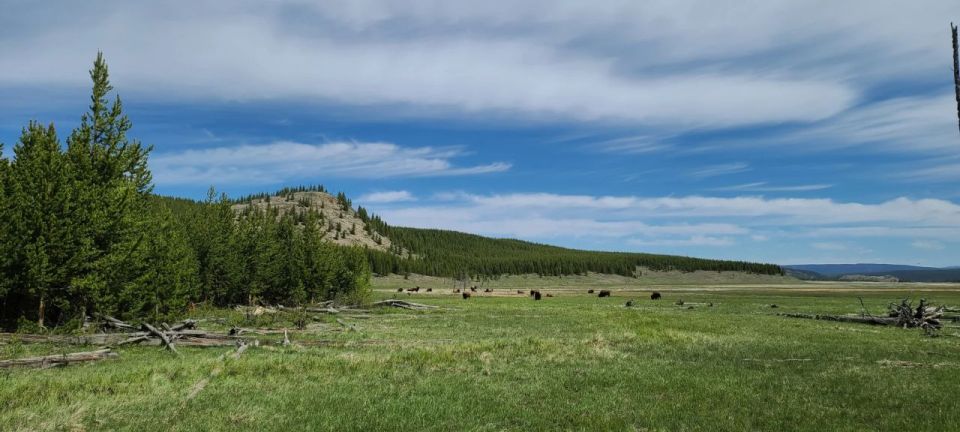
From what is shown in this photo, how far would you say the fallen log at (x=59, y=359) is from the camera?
1725cm

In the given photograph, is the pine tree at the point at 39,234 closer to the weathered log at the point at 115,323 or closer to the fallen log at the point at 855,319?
the weathered log at the point at 115,323

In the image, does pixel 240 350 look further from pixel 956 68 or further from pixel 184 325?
pixel 956 68

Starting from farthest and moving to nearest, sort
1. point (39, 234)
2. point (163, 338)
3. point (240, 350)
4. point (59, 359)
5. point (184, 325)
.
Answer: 1. point (184, 325)
2. point (39, 234)
3. point (163, 338)
4. point (240, 350)
5. point (59, 359)

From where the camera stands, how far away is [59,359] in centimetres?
1822

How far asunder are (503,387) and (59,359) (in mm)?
14799

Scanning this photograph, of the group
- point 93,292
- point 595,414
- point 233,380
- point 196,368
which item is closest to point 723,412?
point 595,414

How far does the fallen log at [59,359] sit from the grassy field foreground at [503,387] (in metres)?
0.59

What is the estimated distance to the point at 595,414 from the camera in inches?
505

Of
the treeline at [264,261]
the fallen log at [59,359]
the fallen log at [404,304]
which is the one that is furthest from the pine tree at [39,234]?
the fallen log at [404,304]

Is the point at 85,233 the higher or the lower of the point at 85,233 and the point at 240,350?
the higher

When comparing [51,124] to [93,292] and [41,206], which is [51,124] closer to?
[41,206]

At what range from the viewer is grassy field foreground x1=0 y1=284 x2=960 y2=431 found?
12.1 metres

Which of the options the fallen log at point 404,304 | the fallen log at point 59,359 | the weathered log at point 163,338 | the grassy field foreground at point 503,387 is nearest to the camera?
the grassy field foreground at point 503,387

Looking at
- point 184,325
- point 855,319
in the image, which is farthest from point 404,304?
point 855,319
